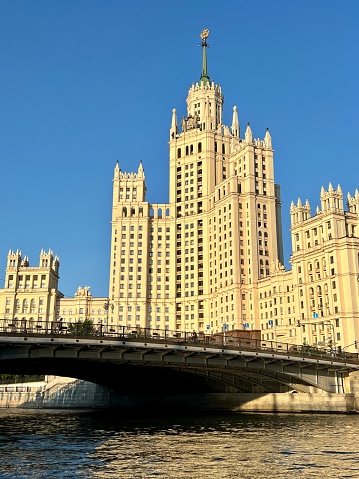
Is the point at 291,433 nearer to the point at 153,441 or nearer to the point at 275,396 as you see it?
the point at 153,441

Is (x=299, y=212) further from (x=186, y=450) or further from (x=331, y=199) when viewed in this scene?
(x=186, y=450)

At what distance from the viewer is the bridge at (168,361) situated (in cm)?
6309

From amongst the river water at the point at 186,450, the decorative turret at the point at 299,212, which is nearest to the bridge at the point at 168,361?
the river water at the point at 186,450

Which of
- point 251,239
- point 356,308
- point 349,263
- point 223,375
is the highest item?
point 251,239

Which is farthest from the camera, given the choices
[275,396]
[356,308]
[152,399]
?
[356,308]

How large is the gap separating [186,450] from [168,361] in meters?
28.2

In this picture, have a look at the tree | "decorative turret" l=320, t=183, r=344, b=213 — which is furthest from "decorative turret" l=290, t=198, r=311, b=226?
the tree

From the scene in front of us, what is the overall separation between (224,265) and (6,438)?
146 metres

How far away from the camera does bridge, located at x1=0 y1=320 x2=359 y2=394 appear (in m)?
63.1

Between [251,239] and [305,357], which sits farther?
[251,239]

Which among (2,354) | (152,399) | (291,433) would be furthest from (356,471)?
(152,399)

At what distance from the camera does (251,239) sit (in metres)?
189

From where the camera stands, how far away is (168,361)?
232 ft

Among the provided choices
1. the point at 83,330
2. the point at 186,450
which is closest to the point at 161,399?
the point at 83,330
